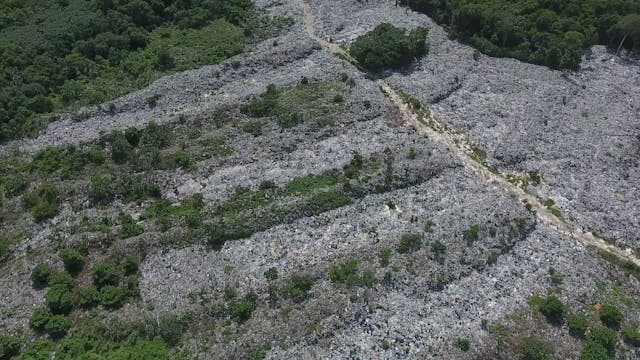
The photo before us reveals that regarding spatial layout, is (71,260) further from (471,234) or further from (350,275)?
(471,234)

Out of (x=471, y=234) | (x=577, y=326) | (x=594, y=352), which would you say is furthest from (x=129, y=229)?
(x=594, y=352)

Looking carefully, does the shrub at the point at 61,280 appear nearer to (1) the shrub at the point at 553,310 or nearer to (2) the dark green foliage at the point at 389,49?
(1) the shrub at the point at 553,310

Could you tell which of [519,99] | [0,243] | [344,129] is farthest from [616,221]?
[0,243]

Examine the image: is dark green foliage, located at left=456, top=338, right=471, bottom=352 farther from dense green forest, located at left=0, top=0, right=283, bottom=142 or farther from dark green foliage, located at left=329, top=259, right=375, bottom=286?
dense green forest, located at left=0, top=0, right=283, bottom=142

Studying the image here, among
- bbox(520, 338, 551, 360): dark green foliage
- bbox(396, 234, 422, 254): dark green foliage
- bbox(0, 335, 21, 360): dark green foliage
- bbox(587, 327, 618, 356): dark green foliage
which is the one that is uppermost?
bbox(396, 234, 422, 254): dark green foliage

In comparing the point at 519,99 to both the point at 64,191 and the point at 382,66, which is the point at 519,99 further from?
the point at 64,191

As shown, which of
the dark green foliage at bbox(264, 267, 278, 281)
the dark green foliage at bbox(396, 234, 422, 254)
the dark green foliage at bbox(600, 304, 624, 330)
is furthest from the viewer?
the dark green foliage at bbox(396, 234, 422, 254)

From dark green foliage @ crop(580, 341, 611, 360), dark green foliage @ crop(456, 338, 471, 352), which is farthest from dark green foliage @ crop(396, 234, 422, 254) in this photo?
dark green foliage @ crop(580, 341, 611, 360)

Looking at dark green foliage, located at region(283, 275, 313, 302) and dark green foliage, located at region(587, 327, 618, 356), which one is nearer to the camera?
dark green foliage, located at region(587, 327, 618, 356)
